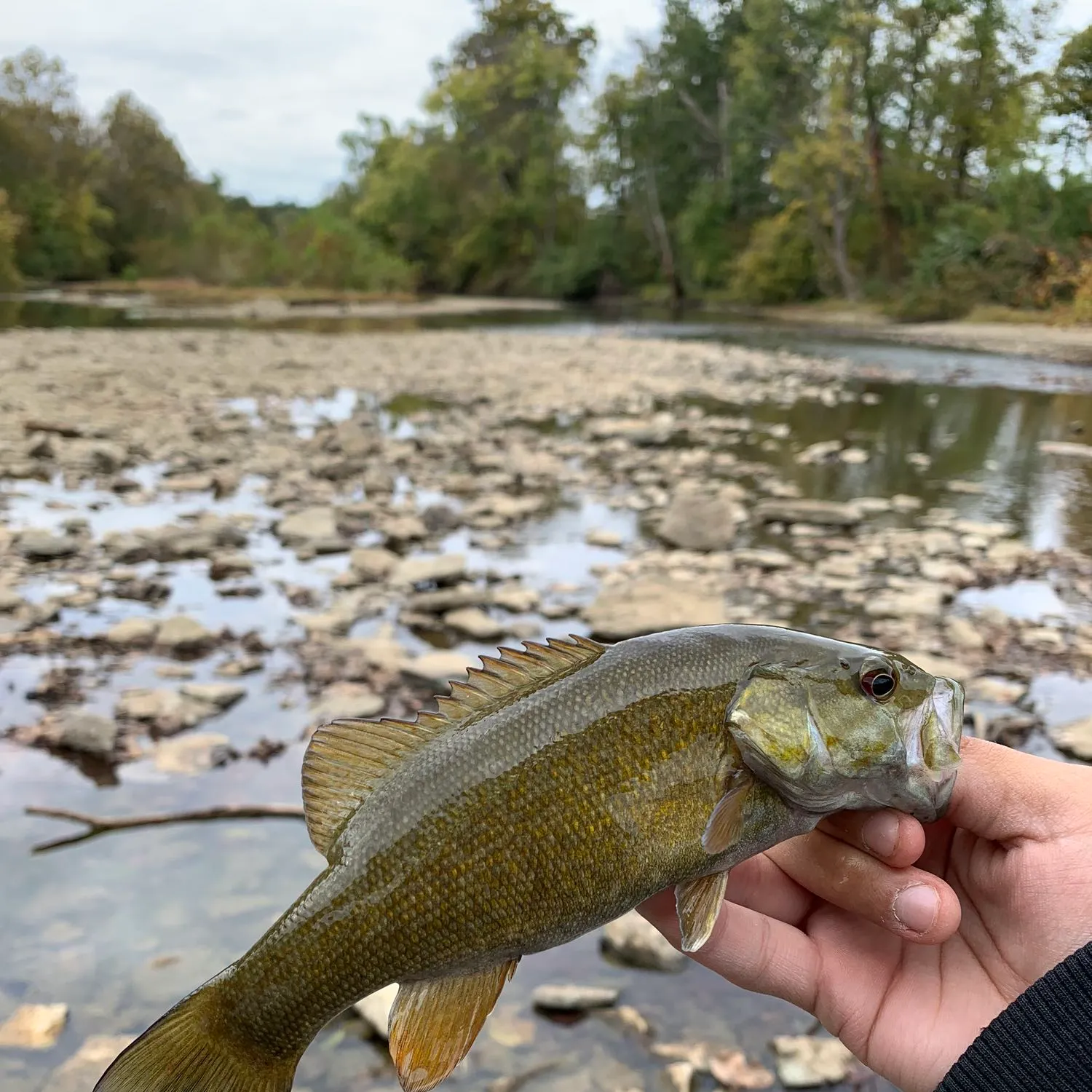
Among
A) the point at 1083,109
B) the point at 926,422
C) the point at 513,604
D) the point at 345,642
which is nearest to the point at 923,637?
the point at 513,604

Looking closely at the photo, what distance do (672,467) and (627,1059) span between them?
8552mm

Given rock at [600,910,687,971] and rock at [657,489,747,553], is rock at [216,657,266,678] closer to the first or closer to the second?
rock at [600,910,687,971]

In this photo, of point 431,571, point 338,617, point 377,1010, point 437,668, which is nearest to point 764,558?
point 431,571

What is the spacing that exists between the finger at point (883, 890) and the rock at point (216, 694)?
3555 mm

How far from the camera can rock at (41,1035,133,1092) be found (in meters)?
2.76

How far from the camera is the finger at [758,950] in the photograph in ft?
7.34

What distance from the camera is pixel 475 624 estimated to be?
5938mm

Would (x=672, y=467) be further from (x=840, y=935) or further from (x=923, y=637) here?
(x=840, y=935)

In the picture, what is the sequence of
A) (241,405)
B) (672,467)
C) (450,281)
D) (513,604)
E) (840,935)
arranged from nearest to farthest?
(840,935), (513,604), (672,467), (241,405), (450,281)

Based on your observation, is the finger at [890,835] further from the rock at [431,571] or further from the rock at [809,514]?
the rock at [809,514]

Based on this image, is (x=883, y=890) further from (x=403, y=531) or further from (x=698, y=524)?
(x=403, y=531)

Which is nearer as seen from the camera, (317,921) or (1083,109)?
(317,921)

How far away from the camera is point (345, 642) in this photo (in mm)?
5676

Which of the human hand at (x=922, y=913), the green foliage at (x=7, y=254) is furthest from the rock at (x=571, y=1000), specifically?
the green foliage at (x=7, y=254)
